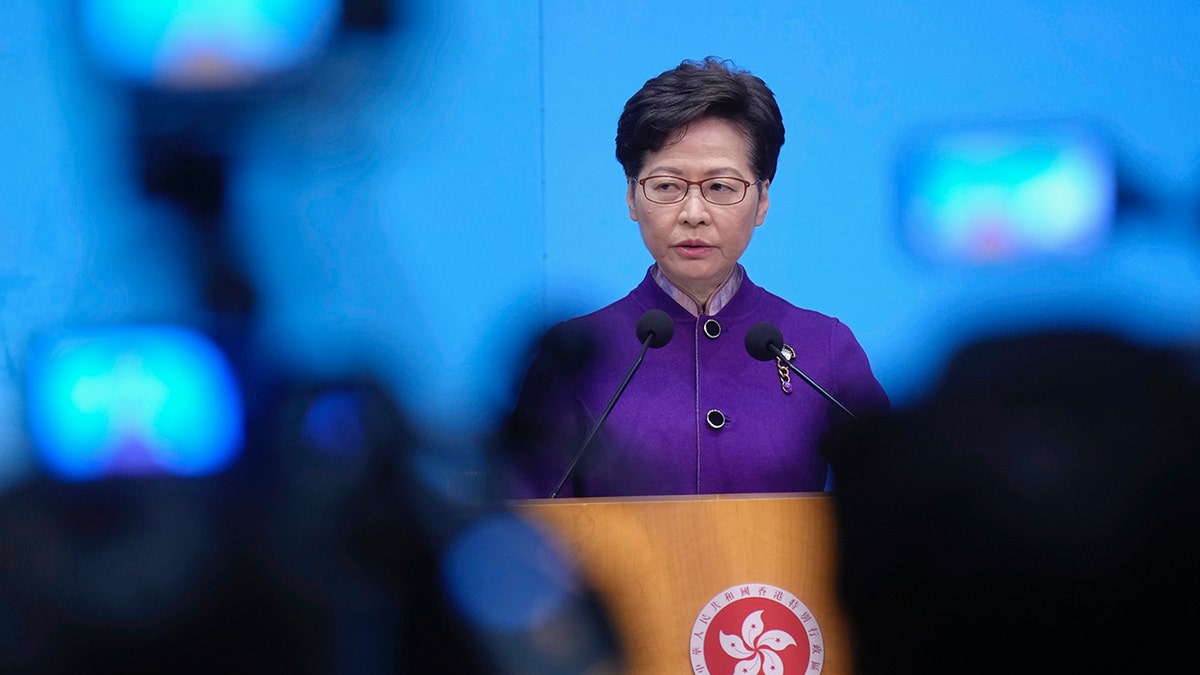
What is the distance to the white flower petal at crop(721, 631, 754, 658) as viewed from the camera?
107 cm

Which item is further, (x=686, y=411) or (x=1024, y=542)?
(x=686, y=411)

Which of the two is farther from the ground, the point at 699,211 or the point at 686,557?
the point at 699,211

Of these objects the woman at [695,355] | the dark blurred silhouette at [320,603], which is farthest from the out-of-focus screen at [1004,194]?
the dark blurred silhouette at [320,603]

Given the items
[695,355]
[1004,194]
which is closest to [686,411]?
[695,355]

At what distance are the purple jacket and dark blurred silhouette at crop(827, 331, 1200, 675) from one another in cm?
34

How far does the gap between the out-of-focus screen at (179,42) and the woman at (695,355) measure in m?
0.72

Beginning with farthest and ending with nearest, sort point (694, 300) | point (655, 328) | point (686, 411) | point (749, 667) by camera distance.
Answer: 1. point (694, 300)
2. point (686, 411)
3. point (655, 328)
4. point (749, 667)

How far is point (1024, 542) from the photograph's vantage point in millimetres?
1154

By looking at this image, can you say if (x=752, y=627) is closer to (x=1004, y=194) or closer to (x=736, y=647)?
(x=736, y=647)

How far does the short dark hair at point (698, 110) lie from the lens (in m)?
1.71

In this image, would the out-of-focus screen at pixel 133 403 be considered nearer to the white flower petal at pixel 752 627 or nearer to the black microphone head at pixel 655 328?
the black microphone head at pixel 655 328

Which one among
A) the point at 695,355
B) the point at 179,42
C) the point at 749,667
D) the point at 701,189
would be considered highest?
the point at 179,42

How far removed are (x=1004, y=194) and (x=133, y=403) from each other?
4.77 ft

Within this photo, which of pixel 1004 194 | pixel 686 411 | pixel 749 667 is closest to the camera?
pixel 749 667
